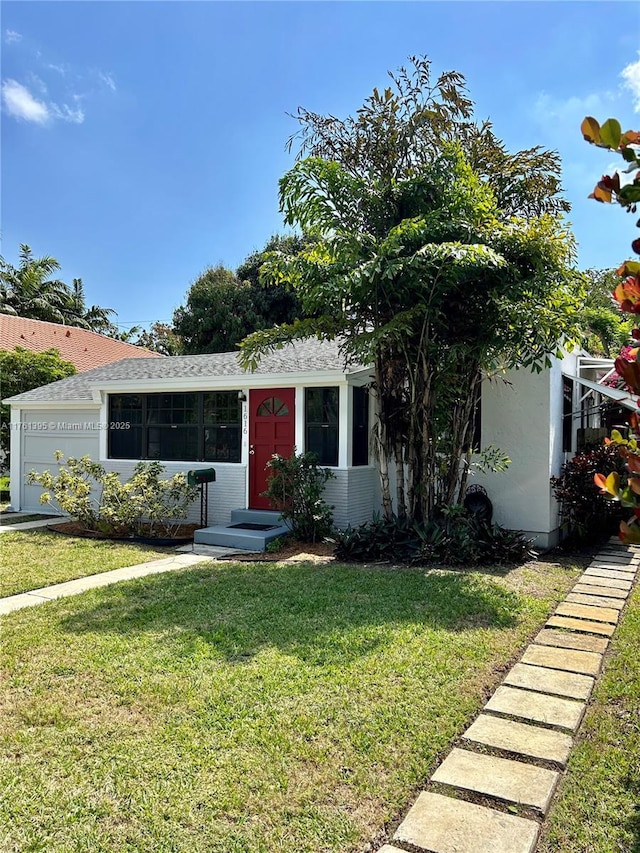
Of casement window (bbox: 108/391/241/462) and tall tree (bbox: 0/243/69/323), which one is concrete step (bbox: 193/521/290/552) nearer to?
casement window (bbox: 108/391/241/462)

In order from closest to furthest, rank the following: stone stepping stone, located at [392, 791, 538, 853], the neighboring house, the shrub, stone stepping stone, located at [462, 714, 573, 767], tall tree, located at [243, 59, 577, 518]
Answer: stone stepping stone, located at [392, 791, 538, 853], stone stepping stone, located at [462, 714, 573, 767], tall tree, located at [243, 59, 577, 518], the shrub, the neighboring house

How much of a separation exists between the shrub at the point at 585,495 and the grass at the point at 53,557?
6698mm

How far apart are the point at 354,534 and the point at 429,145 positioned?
6050 mm

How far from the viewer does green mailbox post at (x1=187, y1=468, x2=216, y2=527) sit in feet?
34.2

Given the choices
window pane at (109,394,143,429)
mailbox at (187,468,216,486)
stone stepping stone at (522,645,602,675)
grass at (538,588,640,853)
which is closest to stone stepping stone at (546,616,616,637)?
stone stepping stone at (522,645,602,675)

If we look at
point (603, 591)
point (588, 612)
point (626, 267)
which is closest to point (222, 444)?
point (603, 591)

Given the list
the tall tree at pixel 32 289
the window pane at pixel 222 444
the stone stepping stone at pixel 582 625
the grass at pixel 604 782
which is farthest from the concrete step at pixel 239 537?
the tall tree at pixel 32 289

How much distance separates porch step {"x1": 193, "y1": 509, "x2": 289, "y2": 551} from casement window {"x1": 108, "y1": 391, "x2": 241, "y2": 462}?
126 centimetres

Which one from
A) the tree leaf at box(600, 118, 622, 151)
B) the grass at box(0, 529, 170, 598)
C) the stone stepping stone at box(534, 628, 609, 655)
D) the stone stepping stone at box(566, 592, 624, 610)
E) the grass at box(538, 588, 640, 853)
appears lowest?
the grass at box(0, 529, 170, 598)

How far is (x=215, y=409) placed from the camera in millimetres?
11430

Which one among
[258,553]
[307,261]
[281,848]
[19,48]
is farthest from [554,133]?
[281,848]

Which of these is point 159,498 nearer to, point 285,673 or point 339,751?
point 285,673

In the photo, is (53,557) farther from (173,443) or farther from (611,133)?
(611,133)

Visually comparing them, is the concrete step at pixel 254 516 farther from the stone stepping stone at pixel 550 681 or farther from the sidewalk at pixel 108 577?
the stone stepping stone at pixel 550 681
